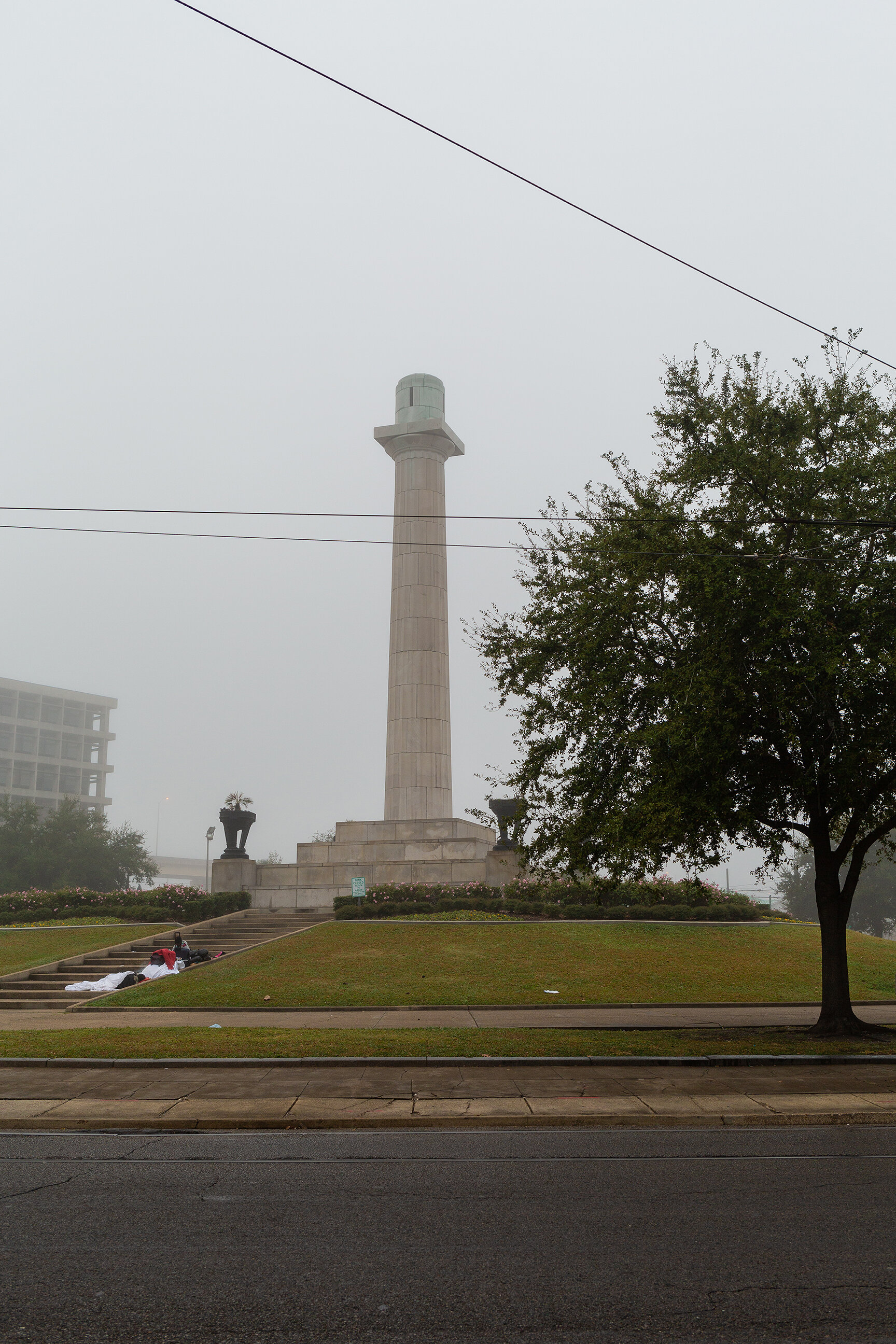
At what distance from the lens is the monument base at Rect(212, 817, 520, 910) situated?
39.7m

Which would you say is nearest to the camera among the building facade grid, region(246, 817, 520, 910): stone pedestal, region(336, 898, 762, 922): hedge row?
region(336, 898, 762, 922): hedge row

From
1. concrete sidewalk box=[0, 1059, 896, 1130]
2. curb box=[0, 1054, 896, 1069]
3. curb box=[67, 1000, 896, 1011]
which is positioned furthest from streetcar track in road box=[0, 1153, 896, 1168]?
curb box=[67, 1000, 896, 1011]

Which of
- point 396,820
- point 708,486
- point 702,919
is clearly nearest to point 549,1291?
point 708,486

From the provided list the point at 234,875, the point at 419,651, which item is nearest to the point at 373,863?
the point at 234,875

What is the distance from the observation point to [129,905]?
123ft

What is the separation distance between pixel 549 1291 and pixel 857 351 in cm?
1611

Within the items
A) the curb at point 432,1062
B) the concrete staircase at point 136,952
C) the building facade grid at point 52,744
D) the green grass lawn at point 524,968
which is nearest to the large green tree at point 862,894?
the green grass lawn at point 524,968

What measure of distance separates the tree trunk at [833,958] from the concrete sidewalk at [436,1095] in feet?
8.23

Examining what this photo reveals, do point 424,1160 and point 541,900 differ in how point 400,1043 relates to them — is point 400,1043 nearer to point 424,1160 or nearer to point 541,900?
point 424,1160

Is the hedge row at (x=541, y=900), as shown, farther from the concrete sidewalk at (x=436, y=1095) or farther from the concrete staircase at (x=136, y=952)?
the concrete sidewalk at (x=436, y=1095)

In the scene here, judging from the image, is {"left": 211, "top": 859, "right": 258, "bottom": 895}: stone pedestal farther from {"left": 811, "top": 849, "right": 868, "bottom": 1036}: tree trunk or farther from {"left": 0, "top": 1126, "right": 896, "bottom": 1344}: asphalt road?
{"left": 0, "top": 1126, "right": 896, "bottom": 1344}: asphalt road

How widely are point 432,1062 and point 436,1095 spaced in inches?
74.8

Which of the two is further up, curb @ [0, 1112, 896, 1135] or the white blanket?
curb @ [0, 1112, 896, 1135]

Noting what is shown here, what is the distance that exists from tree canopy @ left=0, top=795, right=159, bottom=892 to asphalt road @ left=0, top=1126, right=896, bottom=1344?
70497mm
